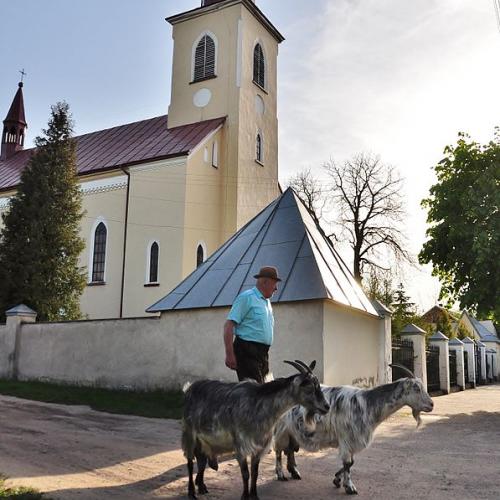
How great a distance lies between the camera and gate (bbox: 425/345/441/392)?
64.1 feet

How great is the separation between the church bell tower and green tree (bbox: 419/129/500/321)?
10.7 m

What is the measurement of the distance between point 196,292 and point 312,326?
9.86 ft

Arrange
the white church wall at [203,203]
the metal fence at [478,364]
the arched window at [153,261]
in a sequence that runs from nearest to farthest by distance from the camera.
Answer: the white church wall at [203,203], the arched window at [153,261], the metal fence at [478,364]

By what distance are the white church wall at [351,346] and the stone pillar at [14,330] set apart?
9.92m

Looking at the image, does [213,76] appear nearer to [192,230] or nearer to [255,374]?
[192,230]

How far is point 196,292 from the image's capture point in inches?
522

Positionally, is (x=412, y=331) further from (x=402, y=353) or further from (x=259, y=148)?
(x=259, y=148)

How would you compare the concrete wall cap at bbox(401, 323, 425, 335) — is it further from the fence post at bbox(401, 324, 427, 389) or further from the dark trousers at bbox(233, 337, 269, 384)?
the dark trousers at bbox(233, 337, 269, 384)

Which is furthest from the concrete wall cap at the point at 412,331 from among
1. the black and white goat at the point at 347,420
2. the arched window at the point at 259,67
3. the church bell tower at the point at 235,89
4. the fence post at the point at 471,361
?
the arched window at the point at 259,67

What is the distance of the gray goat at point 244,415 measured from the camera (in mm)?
4859

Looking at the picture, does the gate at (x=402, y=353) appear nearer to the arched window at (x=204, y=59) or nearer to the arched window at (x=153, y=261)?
the arched window at (x=153, y=261)

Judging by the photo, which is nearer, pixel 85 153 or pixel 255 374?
pixel 255 374

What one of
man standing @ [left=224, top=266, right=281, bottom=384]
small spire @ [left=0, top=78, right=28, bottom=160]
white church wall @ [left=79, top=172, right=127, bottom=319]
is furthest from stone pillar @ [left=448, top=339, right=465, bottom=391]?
small spire @ [left=0, top=78, right=28, bottom=160]

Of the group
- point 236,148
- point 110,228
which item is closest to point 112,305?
A: point 110,228
